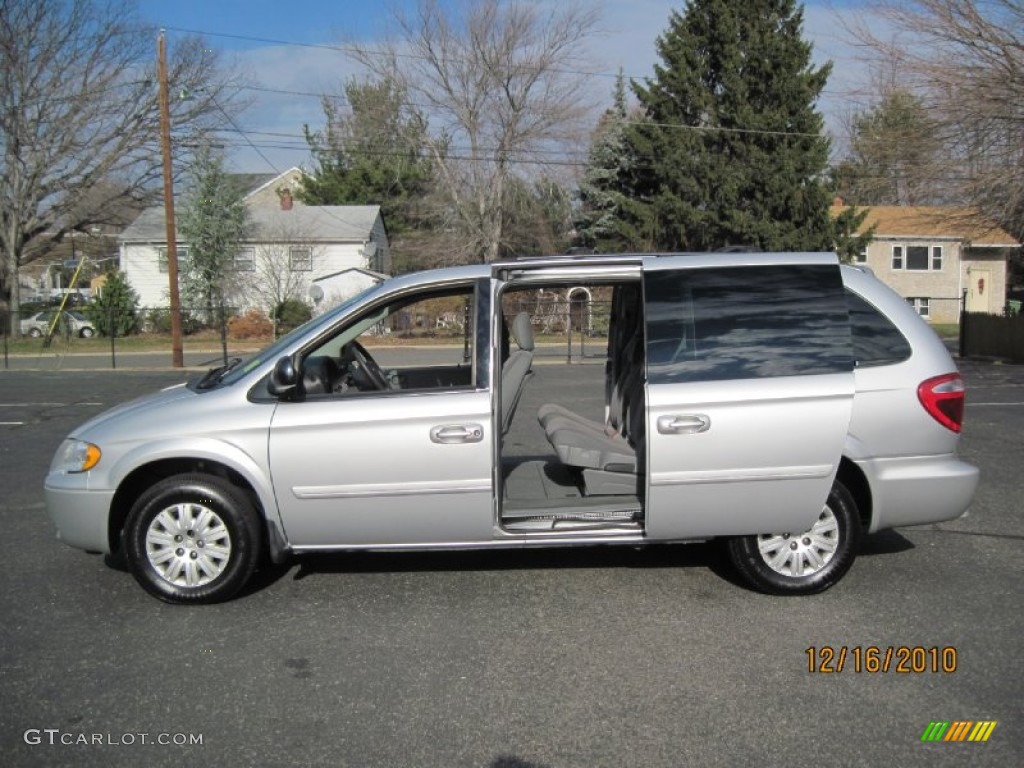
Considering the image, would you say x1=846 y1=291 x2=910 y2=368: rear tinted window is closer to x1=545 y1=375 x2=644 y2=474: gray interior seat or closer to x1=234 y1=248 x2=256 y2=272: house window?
x1=545 y1=375 x2=644 y2=474: gray interior seat

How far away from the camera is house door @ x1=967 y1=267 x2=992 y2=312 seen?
144 feet

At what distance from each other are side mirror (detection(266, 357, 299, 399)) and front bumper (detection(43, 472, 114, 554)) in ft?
3.51

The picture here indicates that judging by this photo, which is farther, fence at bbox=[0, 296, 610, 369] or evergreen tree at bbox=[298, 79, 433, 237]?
evergreen tree at bbox=[298, 79, 433, 237]

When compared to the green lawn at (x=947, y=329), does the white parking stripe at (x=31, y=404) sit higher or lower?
lower

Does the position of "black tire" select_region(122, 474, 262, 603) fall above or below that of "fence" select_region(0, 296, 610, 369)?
below

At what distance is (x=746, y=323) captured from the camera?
5066mm

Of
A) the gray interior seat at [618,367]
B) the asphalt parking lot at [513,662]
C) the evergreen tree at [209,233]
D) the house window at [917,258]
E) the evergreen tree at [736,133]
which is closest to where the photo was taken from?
the asphalt parking lot at [513,662]

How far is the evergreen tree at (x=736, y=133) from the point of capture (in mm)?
33656

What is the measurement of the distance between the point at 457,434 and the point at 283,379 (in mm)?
959

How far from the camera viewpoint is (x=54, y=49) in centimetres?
3609

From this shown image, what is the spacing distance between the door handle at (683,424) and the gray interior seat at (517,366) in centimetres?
117

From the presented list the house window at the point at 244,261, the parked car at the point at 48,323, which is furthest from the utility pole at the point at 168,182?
the house window at the point at 244,261

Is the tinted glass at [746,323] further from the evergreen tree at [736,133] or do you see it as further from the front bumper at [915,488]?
the evergreen tree at [736,133]
